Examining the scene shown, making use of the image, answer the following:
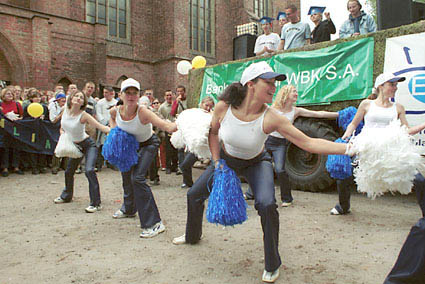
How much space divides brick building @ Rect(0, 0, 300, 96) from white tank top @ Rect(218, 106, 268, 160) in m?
14.8

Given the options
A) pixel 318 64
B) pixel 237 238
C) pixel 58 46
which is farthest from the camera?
pixel 58 46

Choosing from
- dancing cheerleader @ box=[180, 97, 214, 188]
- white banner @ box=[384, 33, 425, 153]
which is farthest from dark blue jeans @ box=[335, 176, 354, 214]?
dancing cheerleader @ box=[180, 97, 214, 188]

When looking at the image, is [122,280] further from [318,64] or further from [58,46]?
[58,46]

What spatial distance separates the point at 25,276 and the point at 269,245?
87.9 inches

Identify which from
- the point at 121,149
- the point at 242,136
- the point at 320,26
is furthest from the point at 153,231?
the point at 320,26

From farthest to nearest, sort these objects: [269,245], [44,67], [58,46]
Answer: [58,46] → [44,67] → [269,245]

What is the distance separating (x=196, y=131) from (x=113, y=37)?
60.8 ft

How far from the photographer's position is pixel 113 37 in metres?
21.4

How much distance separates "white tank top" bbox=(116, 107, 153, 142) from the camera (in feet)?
16.0

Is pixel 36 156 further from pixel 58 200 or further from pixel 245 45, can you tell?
pixel 245 45

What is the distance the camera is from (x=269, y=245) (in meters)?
3.28

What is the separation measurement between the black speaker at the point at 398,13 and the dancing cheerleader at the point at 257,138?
4.90 metres

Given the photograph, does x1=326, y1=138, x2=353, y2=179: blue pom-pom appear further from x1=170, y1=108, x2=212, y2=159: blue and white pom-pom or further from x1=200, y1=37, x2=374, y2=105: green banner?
x1=200, y1=37, x2=374, y2=105: green banner

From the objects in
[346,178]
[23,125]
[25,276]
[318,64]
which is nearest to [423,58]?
[318,64]
